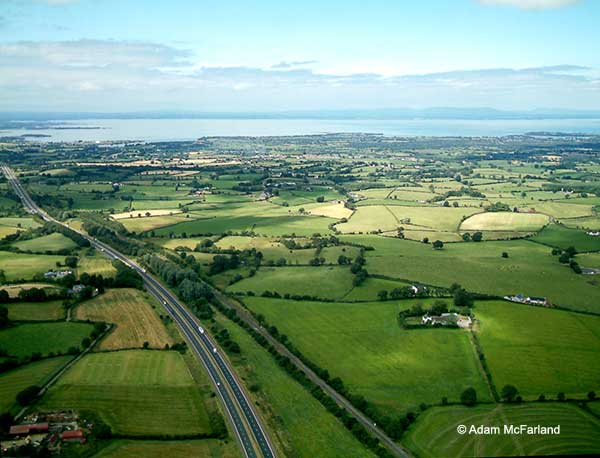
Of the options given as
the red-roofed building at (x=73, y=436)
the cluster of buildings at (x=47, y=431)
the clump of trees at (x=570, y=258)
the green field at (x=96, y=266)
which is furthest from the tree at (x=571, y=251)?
the red-roofed building at (x=73, y=436)

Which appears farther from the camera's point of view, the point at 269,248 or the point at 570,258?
the point at 269,248

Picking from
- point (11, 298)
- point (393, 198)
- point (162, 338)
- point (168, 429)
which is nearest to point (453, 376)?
point (168, 429)

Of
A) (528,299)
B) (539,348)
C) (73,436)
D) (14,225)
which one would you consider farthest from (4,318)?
(528,299)

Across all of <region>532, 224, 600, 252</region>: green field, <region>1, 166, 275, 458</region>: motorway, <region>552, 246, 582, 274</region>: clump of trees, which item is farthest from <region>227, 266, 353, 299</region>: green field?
<region>532, 224, 600, 252</region>: green field

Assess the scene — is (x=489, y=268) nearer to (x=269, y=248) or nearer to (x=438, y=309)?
(x=438, y=309)

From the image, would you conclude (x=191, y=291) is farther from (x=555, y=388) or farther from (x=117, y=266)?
(x=555, y=388)

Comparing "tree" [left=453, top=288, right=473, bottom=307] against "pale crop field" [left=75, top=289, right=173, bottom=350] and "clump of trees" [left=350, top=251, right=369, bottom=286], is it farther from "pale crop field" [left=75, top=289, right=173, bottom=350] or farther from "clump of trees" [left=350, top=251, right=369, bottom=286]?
"pale crop field" [left=75, top=289, right=173, bottom=350]

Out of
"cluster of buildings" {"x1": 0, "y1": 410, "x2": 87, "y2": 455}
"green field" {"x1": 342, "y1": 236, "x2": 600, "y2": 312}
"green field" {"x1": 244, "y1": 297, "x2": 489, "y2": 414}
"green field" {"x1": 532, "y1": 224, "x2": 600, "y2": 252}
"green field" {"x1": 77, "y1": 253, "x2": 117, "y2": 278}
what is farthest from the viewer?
"green field" {"x1": 532, "y1": 224, "x2": 600, "y2": 252}
